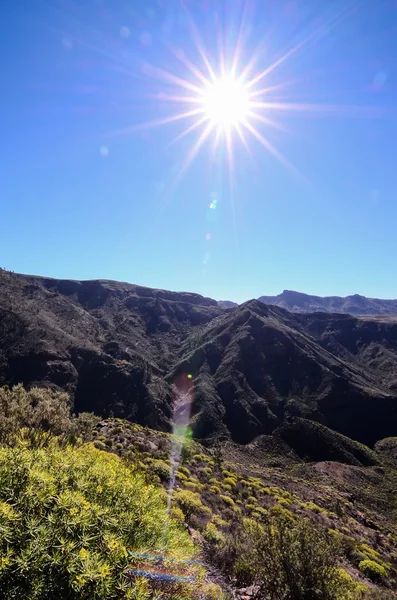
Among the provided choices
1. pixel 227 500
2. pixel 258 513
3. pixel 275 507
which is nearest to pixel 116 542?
pixel 227 500

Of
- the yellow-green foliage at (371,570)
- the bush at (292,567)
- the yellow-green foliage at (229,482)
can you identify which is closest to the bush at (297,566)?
the bush at (292,567)

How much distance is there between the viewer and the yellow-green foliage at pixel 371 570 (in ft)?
45.8

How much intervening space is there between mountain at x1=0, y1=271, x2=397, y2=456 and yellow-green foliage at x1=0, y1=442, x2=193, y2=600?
60.7 metres

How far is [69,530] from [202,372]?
81.0 m

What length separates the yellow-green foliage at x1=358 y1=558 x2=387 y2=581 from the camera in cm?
1396

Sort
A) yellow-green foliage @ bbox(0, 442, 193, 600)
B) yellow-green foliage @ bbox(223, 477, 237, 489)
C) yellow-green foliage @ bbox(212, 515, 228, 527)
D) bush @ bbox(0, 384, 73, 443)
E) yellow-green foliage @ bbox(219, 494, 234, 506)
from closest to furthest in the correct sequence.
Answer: yellow-green foliage @ bbox(0, 442, 193, 600)
bush @ bbox(0, 384, 73, 443)
yellow-green foliage @ bbox(212, 515, 228, 527)
yellow-green foliage @ bbox(219, 494, 234, 506)
yellow-green foliage @ bbox(223, 477, 237, 489)

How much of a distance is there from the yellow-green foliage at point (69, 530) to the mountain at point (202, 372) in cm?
6067

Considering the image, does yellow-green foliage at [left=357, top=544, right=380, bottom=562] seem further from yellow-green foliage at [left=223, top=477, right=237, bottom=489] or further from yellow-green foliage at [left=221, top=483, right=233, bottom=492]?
yellow-green foliage at [left=223, top=477, right=237, bottom=489]

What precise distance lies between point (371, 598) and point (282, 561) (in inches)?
128

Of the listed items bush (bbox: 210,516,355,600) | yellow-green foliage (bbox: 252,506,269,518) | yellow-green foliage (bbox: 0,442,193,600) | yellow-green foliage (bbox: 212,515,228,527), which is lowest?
yellow-green foliage (bbox: 252,506,269,518)

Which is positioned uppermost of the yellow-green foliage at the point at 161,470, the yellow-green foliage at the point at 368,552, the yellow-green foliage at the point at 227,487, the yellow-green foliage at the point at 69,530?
the yellow-green foliage at the point at 69,530

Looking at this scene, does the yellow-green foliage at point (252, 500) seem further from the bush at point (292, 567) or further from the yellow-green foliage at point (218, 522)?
the bush at point (292, 567)

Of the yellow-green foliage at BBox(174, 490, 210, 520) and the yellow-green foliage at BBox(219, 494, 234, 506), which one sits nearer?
the yellow-green foliage at BBox(174, 490, 210, 520)

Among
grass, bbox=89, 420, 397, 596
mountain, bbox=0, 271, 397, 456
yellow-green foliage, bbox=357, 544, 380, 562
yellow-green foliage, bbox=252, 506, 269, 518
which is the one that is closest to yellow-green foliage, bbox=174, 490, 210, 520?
grass, bbox=89, 420, 397, 596
